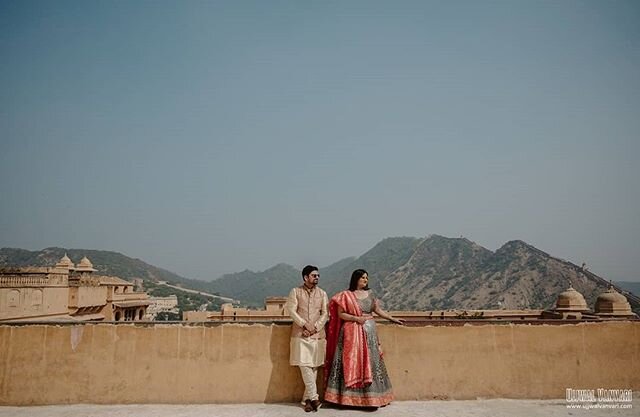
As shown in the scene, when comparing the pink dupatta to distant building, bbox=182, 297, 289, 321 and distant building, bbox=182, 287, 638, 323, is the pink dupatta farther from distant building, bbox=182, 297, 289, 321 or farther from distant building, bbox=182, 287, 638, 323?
distant building, bbox=182, 297, 289, 321

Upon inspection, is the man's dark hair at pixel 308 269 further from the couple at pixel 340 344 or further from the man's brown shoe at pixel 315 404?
the man's brown shoe at pixel 315 404

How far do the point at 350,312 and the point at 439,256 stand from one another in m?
105

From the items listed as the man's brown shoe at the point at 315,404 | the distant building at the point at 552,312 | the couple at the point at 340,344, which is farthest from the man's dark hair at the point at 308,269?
the distant building at the point at 552,312

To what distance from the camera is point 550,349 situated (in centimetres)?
546

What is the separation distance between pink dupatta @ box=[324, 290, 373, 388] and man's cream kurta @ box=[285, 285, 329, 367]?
95mm

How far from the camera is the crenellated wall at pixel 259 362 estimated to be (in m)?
5.00

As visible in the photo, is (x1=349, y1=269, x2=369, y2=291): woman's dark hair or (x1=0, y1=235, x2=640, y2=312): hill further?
(x1=0, y1=235, x2=640, y2=312): hill

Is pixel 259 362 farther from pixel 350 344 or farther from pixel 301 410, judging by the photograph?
pixel 350 344

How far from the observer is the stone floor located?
4.70 metres

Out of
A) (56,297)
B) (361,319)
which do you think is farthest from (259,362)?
(56,297)

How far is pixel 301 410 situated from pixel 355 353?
0.80 meters

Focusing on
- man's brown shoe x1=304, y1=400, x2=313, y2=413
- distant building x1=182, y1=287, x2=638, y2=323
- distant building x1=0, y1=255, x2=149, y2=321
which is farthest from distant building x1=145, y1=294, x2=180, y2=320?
man's brown shoe x1=304, y1=400, x2=313, y2=413

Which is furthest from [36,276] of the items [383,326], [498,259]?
[498,259]

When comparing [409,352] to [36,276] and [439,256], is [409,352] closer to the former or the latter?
[36,276]
